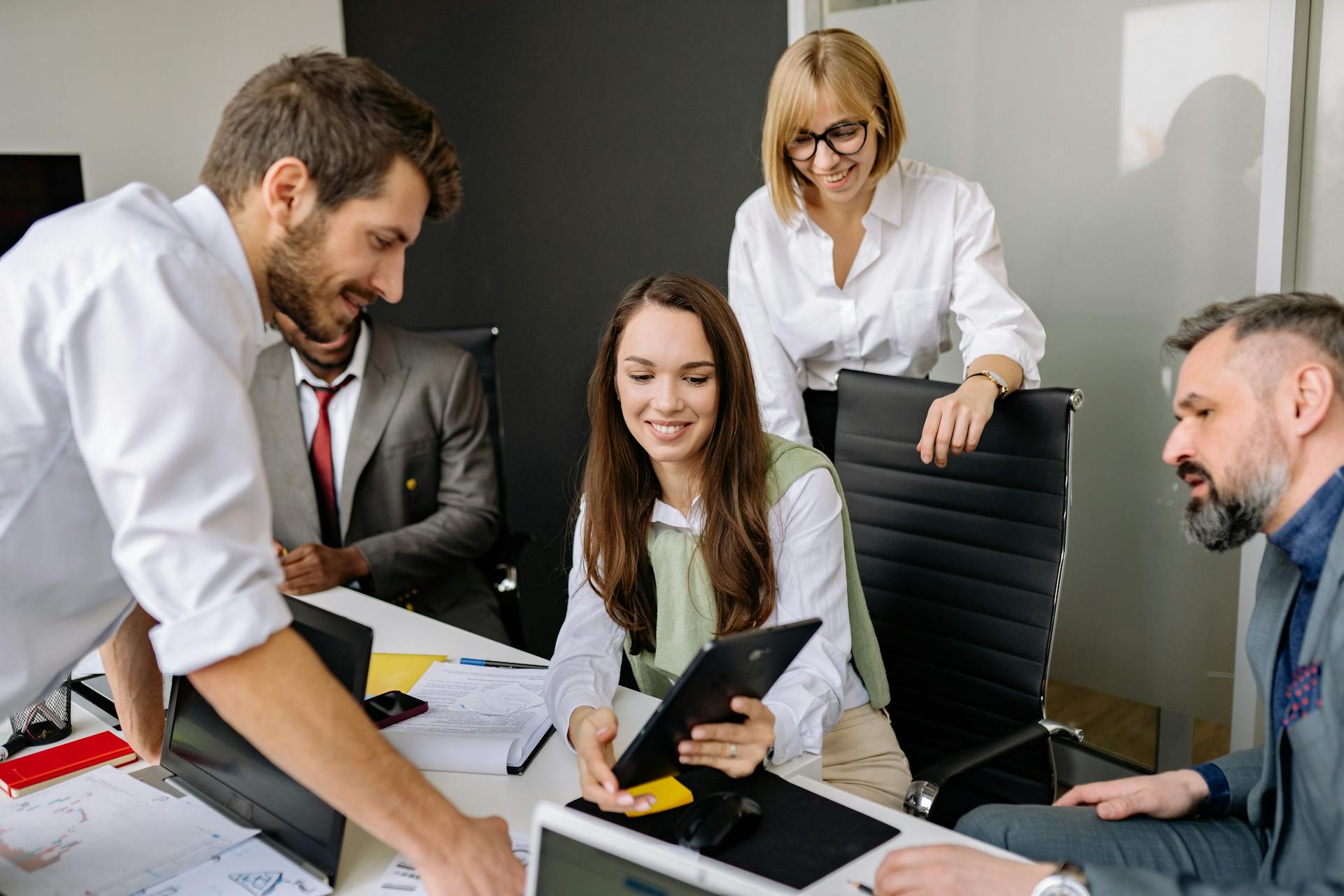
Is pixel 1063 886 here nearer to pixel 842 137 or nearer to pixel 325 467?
pixel 842 137

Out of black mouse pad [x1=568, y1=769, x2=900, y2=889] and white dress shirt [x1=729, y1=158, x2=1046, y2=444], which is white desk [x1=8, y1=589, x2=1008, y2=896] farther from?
white dress shirt [x1=729, y1=158, x2=1046, y2=444]

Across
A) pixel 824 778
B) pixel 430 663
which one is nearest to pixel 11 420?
pixel 430 663

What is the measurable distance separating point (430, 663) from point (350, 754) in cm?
86

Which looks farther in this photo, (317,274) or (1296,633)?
(1296,633)

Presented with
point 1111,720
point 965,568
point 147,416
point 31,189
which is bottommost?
point 1111,720

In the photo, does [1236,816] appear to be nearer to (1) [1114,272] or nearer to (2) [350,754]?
(2) [350,754]

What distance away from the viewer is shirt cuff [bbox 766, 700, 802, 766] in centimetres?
148

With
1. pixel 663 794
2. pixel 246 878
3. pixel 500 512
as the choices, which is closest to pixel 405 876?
pixel 246 878

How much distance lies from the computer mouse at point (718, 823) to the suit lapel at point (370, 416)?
1.53 meters

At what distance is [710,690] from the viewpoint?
1.26 metres

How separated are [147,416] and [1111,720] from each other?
2.67m

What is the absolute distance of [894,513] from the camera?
6.91ft

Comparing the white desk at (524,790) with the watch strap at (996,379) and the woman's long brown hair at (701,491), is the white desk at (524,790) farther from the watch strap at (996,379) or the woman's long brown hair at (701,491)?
the watch strap at (996,379)

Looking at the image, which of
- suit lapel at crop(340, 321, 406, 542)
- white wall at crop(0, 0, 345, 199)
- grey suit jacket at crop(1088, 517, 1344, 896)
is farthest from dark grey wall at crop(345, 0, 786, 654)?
grey suit jacket at crop(1088, 517, 1344, 896)
